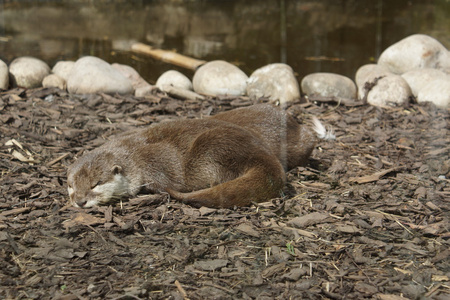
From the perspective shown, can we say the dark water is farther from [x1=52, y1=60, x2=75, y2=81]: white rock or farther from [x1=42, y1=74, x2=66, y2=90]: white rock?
[x1=42, y1=74, x2=66, y2=90]: white rock

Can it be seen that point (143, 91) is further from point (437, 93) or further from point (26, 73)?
point (437, 93)

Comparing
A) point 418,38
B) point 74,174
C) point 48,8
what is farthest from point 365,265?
point 48,8

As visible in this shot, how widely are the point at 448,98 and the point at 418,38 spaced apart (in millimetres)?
1854

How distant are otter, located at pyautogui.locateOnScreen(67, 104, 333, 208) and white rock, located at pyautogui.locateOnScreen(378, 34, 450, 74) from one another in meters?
3.83

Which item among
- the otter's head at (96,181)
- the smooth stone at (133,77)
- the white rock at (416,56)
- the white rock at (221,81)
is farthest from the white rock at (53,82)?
the white rock at (416,56)

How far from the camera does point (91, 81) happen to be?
6371mm

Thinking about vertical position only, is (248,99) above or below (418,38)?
→ below

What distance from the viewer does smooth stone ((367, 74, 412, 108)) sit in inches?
248

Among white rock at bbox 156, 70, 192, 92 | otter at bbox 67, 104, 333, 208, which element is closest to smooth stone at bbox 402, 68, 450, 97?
white rock at bbox 156, 70, 192, 92

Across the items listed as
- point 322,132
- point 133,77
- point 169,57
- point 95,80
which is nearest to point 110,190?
point 322,132

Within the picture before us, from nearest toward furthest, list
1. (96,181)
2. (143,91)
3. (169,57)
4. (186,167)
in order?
(96,181) < (186,167) < (143,91) < (169,57)

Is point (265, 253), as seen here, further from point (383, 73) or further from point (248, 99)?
point (383, 73)

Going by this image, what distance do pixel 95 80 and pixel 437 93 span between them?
4.01 meters

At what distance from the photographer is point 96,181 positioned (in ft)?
12.9
